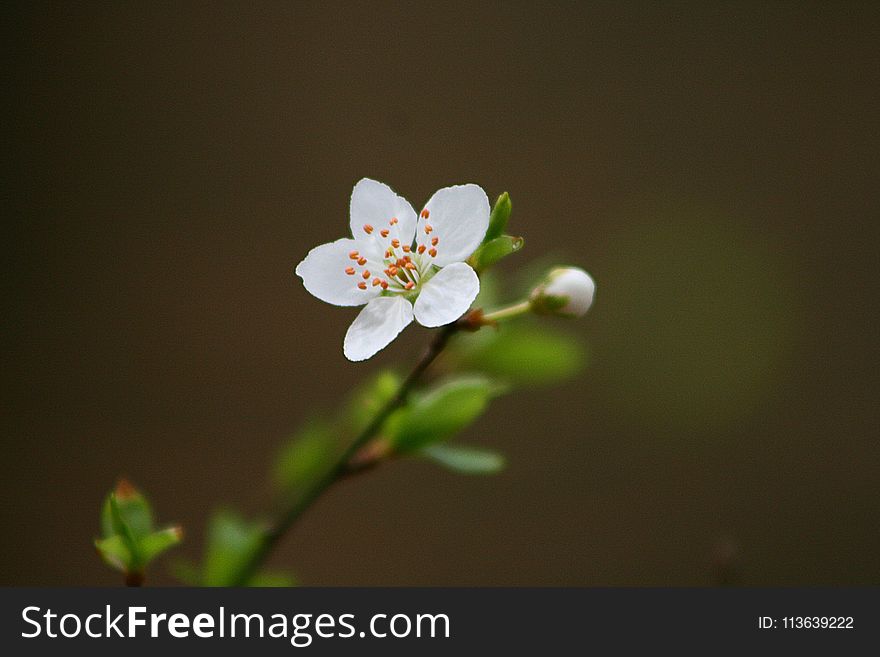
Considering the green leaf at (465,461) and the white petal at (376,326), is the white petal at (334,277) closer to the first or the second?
the white petal at (376,326)

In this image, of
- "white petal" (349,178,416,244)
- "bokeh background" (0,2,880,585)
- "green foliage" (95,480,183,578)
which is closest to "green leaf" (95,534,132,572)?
"green foliage" (95,480,183,578)

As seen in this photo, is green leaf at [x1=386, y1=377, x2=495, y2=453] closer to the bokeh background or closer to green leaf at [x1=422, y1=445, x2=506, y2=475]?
green leaf at [x1=422, y1=445, x2=506, y2=475]

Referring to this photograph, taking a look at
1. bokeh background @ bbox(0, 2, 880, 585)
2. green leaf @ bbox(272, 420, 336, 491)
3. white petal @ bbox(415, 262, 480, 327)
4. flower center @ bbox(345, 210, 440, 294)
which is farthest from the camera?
bokeh background @ bbox(0, 2, 880, 585)

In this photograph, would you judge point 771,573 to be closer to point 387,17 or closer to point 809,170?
point 809,170

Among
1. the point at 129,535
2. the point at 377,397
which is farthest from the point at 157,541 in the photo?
the point at 377,397

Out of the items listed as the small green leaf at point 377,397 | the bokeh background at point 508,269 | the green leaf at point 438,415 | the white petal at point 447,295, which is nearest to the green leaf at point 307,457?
the small green leaf at point 377,397

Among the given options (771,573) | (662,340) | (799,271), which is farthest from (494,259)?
(799,271)
